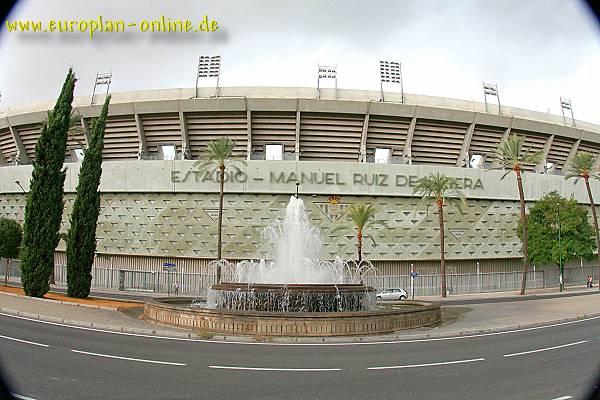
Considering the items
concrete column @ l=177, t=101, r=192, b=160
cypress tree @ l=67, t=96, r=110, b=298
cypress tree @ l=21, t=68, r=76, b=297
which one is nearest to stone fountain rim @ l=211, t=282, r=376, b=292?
cypress tree @ l=21, t=68, r=76, b=297

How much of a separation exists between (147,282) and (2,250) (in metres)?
10.2

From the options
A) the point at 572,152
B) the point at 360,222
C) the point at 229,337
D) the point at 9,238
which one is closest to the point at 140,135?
the point at 9,238

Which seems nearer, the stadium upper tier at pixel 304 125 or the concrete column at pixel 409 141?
the stadium upper tier at pixel 304 125

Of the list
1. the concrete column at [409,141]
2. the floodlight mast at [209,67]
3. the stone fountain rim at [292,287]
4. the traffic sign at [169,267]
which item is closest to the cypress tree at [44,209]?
the stone fountain rim at [292,287]

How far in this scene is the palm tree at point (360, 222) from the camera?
1463 inches

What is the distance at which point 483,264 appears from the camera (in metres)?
43.3

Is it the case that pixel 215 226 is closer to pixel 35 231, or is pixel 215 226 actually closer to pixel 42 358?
pixel 35 231

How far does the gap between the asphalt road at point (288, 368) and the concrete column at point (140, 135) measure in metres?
30.9

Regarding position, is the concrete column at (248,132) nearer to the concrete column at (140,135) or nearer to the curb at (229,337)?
the concrete column at (140,135)

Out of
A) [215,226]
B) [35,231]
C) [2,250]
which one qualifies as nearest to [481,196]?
[215,226]

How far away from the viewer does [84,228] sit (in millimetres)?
23359

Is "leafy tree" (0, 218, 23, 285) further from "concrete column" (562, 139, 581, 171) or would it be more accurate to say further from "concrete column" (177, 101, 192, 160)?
"concrete column" (562, 139, 581, 171)

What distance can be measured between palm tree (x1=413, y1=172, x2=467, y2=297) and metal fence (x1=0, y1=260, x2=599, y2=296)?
7.27 feet

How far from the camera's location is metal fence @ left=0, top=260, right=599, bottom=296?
1419 inches
